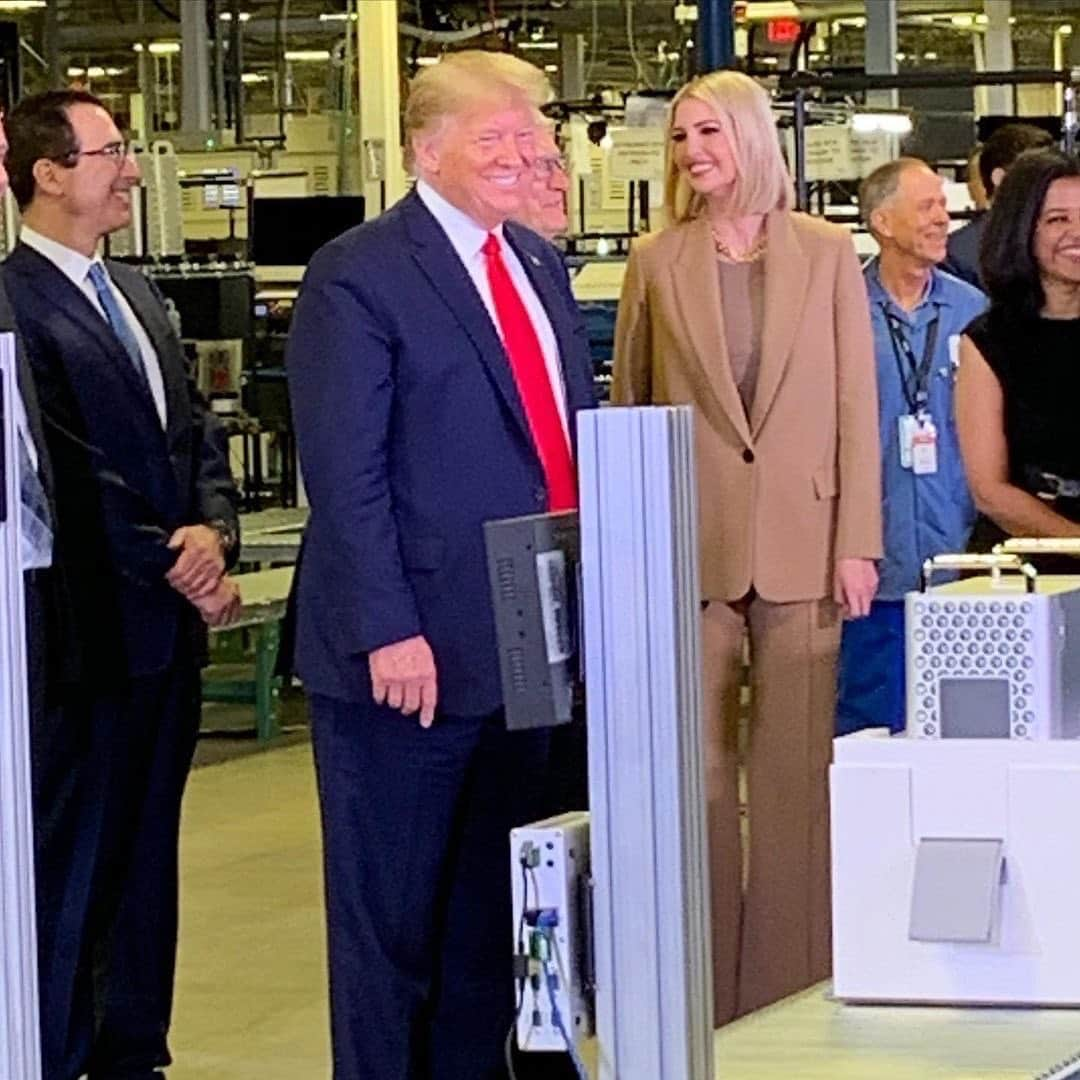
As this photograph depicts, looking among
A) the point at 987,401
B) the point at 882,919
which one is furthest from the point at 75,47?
the point at 882,919

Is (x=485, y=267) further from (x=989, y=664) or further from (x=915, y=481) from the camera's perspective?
(x=915, y=481)

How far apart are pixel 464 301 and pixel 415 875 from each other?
76 cm

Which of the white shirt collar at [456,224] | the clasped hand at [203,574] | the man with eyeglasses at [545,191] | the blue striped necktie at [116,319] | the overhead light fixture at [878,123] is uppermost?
the overhead light fixture at [878,123]

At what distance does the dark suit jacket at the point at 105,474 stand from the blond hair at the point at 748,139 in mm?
912

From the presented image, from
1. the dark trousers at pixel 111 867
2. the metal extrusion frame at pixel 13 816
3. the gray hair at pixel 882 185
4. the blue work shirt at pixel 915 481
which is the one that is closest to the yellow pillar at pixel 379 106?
the gray hair at pixel 882 185

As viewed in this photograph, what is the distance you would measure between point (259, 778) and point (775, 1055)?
19.0 ft

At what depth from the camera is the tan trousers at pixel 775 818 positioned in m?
4.23

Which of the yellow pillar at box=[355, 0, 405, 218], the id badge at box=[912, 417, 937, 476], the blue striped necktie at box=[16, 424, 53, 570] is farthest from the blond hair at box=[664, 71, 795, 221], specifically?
the yellow pillar at box=[355, 0, 405, 218]

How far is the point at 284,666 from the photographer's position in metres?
3.94

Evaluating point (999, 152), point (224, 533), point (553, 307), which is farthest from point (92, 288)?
point (999, 152)

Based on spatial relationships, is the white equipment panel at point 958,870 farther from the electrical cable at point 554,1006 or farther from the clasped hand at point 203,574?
the clasped hand at point 203,574

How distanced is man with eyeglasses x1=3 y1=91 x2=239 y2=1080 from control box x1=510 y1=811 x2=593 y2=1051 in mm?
1824

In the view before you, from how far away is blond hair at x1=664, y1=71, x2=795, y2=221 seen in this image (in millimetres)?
4180

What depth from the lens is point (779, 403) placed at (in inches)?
164
